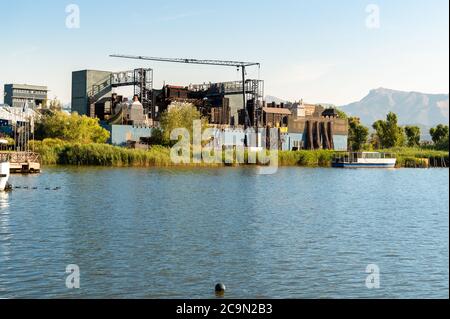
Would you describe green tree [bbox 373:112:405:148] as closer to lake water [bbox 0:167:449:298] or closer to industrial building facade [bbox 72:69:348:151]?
industrial building facade [bbox 72:69:348:151]

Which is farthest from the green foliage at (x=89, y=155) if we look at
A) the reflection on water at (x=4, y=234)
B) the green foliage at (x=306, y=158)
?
the reflection on water at (x=4, y=234)

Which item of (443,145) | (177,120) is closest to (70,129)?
(177,120)

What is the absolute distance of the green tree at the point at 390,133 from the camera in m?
136

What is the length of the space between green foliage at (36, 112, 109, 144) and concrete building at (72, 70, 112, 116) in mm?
21845

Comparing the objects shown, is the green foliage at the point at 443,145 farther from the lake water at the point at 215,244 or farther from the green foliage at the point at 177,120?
the lake water at the point at 215,244

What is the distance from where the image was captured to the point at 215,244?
24.9 metres

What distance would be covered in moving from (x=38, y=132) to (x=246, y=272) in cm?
7491

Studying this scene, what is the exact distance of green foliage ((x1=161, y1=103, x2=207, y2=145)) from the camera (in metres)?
93.0

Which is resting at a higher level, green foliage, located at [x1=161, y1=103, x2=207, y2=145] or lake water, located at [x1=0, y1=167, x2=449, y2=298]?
green foliage, located at [x1=161, y1=103, x2=207, y2=145]

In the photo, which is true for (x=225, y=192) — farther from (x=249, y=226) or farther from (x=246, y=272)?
(x=246, y=272)

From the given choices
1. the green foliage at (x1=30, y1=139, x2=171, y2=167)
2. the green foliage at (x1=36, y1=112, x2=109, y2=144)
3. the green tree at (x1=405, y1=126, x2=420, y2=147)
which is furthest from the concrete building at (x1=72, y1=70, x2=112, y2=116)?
the green tree at (x1=405, y1=126, x2=420, y2=147)

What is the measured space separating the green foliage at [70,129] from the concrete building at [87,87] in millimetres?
21845

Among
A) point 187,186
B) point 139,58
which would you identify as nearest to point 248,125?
point 139,58

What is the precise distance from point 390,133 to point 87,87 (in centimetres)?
6415
